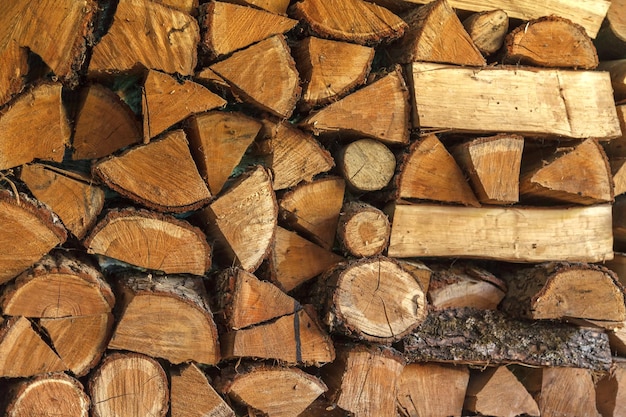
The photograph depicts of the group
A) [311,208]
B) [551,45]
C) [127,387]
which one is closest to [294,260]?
[311,208]

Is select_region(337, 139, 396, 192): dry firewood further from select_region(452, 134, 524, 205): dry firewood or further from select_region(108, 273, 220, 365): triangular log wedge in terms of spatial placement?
select_region(108, 273, 220, 365): triangular log wedge

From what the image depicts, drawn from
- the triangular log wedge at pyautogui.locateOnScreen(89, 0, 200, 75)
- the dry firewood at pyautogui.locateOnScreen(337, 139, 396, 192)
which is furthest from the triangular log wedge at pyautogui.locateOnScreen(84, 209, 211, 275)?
the dry firewood at pyautogui.locateOnScreen(337, 139, 396, 192)

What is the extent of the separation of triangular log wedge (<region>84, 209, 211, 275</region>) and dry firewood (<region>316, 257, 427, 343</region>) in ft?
1.20

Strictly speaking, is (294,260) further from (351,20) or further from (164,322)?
(351,20)

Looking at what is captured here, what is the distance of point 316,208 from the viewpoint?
1.99m

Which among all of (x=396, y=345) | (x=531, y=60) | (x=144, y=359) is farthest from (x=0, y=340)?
(x=531, y=60)

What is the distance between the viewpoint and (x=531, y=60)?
2.17m

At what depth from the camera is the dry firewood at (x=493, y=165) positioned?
2041 mm

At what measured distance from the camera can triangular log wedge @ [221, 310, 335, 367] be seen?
5.91ft

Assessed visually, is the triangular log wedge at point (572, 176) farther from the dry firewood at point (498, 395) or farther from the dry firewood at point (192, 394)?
the dry firewood at point (192, 394)

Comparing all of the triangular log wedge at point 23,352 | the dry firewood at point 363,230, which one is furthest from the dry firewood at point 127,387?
the dry firewood at point 363,230

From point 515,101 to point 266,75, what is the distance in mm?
829

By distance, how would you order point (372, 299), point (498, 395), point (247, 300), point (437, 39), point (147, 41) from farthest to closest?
point (498, 395), point (437, 39), point (372, 299), point (247, 300), point (147, 41)

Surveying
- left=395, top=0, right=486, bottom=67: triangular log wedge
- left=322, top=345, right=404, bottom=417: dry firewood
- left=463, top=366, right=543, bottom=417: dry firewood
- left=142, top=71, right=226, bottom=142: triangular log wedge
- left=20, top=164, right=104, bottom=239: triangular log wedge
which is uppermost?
left=395, top=0, right=486, bottom=67: triangular log wedge
